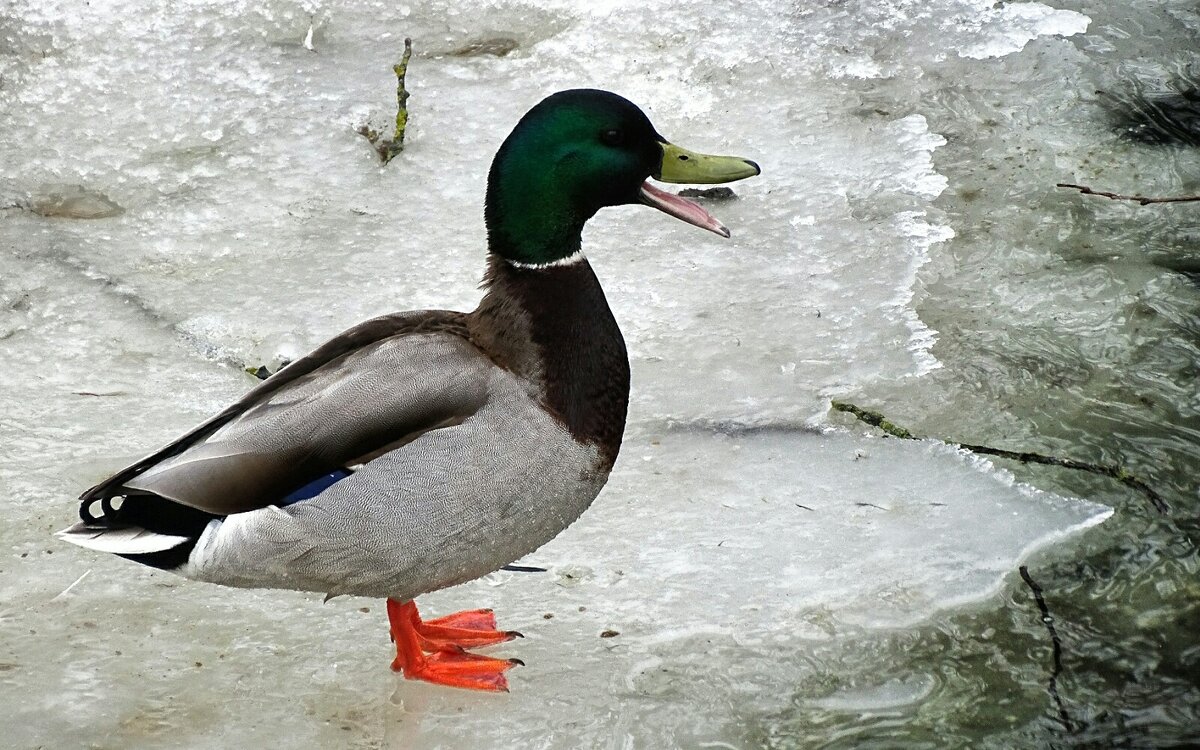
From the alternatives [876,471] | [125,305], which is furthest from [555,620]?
[125,305]

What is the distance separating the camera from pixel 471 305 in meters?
4.51

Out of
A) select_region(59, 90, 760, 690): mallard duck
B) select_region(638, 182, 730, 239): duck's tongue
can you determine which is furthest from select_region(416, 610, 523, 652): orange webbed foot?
select_region(638, 182, 730, 239): duck's tongue

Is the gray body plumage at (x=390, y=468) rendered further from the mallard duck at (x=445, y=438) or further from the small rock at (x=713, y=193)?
the small rock at (x=713, y=193)

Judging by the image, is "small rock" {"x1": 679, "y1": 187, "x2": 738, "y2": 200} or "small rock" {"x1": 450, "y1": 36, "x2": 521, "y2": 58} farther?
"small rock" {"x1": 450, "y1": 36, "x2": 521, "y2": 58}

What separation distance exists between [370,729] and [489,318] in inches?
37.1

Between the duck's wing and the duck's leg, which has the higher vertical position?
the duck's wing

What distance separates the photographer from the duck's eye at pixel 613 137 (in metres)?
3.21

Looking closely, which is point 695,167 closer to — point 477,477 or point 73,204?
point 477,477

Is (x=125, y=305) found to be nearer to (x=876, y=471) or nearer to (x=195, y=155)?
(x=195, y=155)

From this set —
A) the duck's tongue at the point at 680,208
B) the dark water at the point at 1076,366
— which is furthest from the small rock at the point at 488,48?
the duck's tongue at the point at 680,208

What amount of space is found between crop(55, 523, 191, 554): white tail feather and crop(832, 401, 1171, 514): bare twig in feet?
6.18

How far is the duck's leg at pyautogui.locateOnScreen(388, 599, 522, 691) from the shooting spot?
3.16m

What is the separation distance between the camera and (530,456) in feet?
9.92

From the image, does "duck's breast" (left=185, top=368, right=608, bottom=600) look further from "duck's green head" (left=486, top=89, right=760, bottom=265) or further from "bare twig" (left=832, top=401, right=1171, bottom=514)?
"bare twig" (left=832, top=401, right=1171, bottom=514)
